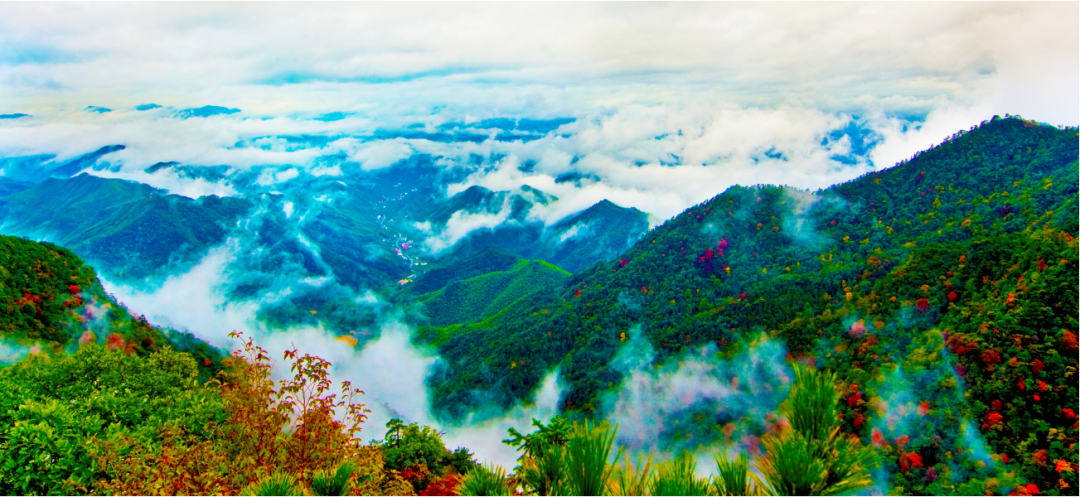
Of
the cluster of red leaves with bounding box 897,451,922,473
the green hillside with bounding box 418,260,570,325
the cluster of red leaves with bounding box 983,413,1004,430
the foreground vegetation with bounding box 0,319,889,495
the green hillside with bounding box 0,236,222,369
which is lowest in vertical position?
the green hillside with bounding box 418,260,570,325

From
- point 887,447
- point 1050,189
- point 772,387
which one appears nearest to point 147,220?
point 772,387

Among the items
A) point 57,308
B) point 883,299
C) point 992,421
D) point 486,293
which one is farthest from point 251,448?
point 486,293

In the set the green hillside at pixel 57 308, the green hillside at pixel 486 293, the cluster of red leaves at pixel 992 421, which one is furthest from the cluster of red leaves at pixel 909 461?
the green hillside at pixel 486 293

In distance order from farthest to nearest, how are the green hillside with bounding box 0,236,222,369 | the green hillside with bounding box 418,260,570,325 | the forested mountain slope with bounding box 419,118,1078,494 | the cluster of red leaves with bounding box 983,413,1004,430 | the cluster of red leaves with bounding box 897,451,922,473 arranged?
the green hillside with bounding box 418,260,570,325, the forested mountain slope with bounding box 419,118,1078,494, the cluster of red leaves with bounding box 897,451,922,473, the cluster of red leaves with bounding box 983,413,1004,430, the green hillside with bounding box 0,236,222,369

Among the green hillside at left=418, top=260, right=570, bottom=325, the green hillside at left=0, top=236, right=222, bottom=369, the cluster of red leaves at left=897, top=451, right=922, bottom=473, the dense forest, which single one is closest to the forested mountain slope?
the dense forest

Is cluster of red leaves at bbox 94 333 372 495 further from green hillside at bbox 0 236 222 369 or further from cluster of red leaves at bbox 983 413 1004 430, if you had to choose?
cluster of red leaves at bbox 983 413 1004 430

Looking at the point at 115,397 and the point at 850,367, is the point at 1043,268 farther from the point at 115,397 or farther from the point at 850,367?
the point at 115,397
